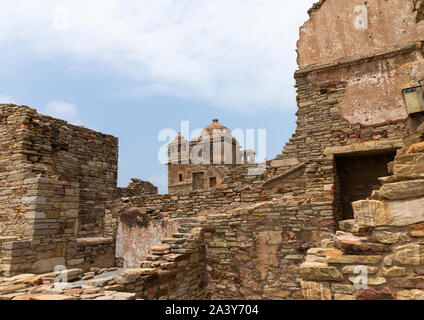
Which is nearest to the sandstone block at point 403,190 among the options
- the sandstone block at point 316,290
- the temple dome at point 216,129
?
the sandstone block at point 316,290

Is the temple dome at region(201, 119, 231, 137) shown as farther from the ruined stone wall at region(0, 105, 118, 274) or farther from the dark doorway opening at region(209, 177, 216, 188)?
the ruined stone wall at region(0, 105, 118, 274)

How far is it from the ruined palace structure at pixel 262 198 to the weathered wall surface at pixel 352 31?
27mm

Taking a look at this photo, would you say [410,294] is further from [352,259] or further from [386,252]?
[352,259]

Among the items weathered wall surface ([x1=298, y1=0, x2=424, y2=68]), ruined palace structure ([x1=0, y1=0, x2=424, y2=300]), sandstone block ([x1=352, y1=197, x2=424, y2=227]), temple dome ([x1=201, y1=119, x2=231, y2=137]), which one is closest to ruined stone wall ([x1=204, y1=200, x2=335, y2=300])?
ruined palace structure ([x1=0, y1=0, x2=424, y2=300])

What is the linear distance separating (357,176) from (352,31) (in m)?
4.08

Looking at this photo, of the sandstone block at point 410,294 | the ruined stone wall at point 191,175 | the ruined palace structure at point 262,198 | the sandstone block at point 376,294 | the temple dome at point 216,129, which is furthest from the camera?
the temple dome at point 216,129

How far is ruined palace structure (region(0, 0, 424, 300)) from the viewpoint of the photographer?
19.9 ft

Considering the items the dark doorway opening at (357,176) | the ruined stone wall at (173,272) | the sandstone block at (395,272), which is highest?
the dark doorway opening at (357,176)

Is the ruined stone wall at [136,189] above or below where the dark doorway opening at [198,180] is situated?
below

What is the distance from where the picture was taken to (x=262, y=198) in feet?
26.5

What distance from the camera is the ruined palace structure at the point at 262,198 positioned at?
19.9 ft

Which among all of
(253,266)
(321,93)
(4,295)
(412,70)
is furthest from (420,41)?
(4,295)

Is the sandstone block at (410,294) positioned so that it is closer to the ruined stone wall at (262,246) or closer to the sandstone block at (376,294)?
the sandstone block at (376,294)

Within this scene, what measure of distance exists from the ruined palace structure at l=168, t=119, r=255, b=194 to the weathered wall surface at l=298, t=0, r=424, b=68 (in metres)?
14.9
